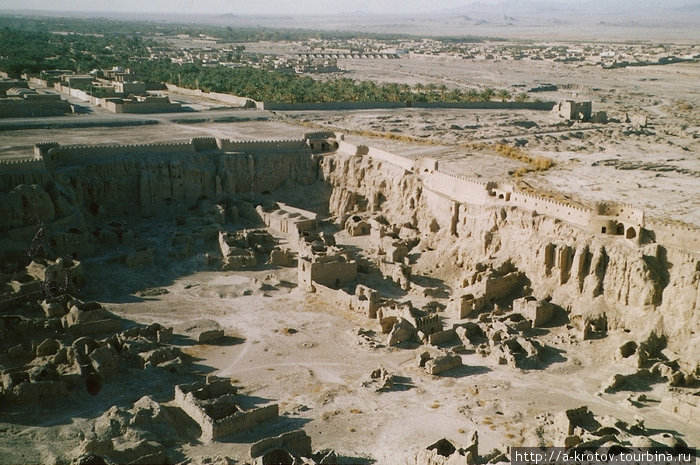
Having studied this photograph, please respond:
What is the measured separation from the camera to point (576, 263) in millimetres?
30531

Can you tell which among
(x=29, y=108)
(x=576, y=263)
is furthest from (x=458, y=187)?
(x=29, y=108)

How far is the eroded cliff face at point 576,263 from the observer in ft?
89.9

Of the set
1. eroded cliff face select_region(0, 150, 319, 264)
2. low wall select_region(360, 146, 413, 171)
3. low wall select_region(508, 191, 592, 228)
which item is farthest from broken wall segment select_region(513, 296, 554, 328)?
eroded cliff face select_region(0, 150, 319, 264)

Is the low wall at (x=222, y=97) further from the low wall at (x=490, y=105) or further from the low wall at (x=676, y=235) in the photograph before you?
the low wall at (x=676, y=235)

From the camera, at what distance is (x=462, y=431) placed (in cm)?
2228

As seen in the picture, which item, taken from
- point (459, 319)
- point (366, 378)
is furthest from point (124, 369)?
point (459, 319)

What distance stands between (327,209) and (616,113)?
38478mm

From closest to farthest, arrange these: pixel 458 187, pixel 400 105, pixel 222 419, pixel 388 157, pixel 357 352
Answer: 1. pixel 222 419
2. pixel 357 352
3. pixel 458 187
4. pixel 388 157
5. pixel 400 105

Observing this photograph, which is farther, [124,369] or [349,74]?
[349,74]

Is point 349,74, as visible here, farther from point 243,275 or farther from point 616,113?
point 243,275

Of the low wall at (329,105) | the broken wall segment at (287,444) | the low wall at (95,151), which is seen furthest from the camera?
the low wall at (329,105)

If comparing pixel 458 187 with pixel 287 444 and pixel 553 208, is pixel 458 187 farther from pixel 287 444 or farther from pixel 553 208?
pixel 287 444

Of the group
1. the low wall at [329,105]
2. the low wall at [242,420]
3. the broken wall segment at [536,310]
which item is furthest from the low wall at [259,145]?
the low wall at [242,420]

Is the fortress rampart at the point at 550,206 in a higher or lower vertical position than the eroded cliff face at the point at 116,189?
higher
